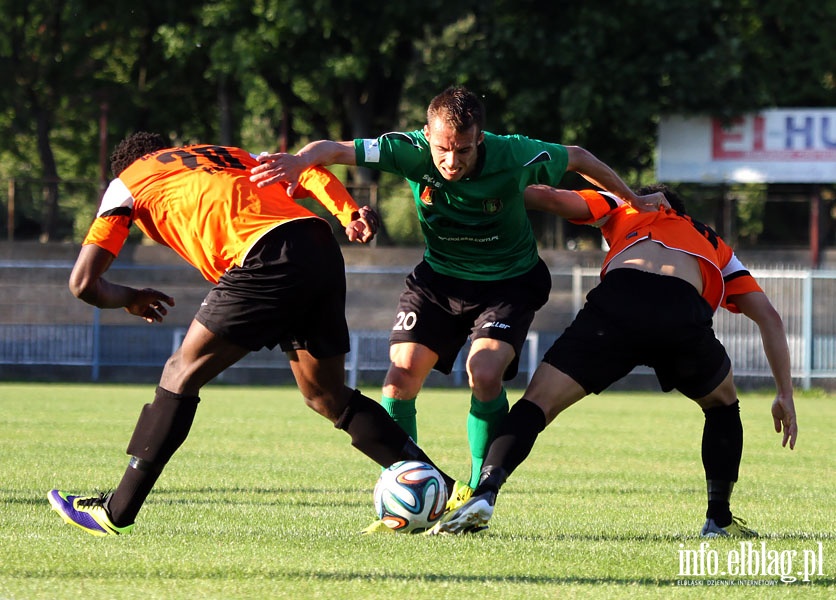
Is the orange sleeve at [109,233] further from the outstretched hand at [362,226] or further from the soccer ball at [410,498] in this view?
the soccer ball at [410,498]

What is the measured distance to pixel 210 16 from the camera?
2714 cm


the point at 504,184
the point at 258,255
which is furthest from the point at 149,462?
the point at 504,184

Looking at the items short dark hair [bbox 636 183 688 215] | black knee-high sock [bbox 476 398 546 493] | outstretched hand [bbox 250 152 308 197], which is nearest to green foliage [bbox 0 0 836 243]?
short dark hair [bbox 636 183 688 215]

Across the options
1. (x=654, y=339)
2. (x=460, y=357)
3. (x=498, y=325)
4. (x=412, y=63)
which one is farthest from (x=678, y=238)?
(x=412, y=63)

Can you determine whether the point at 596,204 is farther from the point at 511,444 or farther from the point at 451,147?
the point at 511,444

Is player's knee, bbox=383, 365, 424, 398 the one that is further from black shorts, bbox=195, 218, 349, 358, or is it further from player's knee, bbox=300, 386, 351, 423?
black shorts, bbox=195, 218, 349, 358

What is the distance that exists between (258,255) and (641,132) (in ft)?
74.8

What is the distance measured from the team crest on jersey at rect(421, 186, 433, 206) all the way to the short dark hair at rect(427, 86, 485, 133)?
51cm

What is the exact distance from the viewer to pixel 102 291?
531cm

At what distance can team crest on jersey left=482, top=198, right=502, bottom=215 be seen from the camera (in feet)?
19.4

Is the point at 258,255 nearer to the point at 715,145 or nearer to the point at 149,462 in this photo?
the point at 149,462

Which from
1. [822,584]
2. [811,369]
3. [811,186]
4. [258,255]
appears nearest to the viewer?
[822,584]

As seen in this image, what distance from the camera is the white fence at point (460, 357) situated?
2128 cm

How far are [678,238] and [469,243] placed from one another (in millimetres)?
1033
